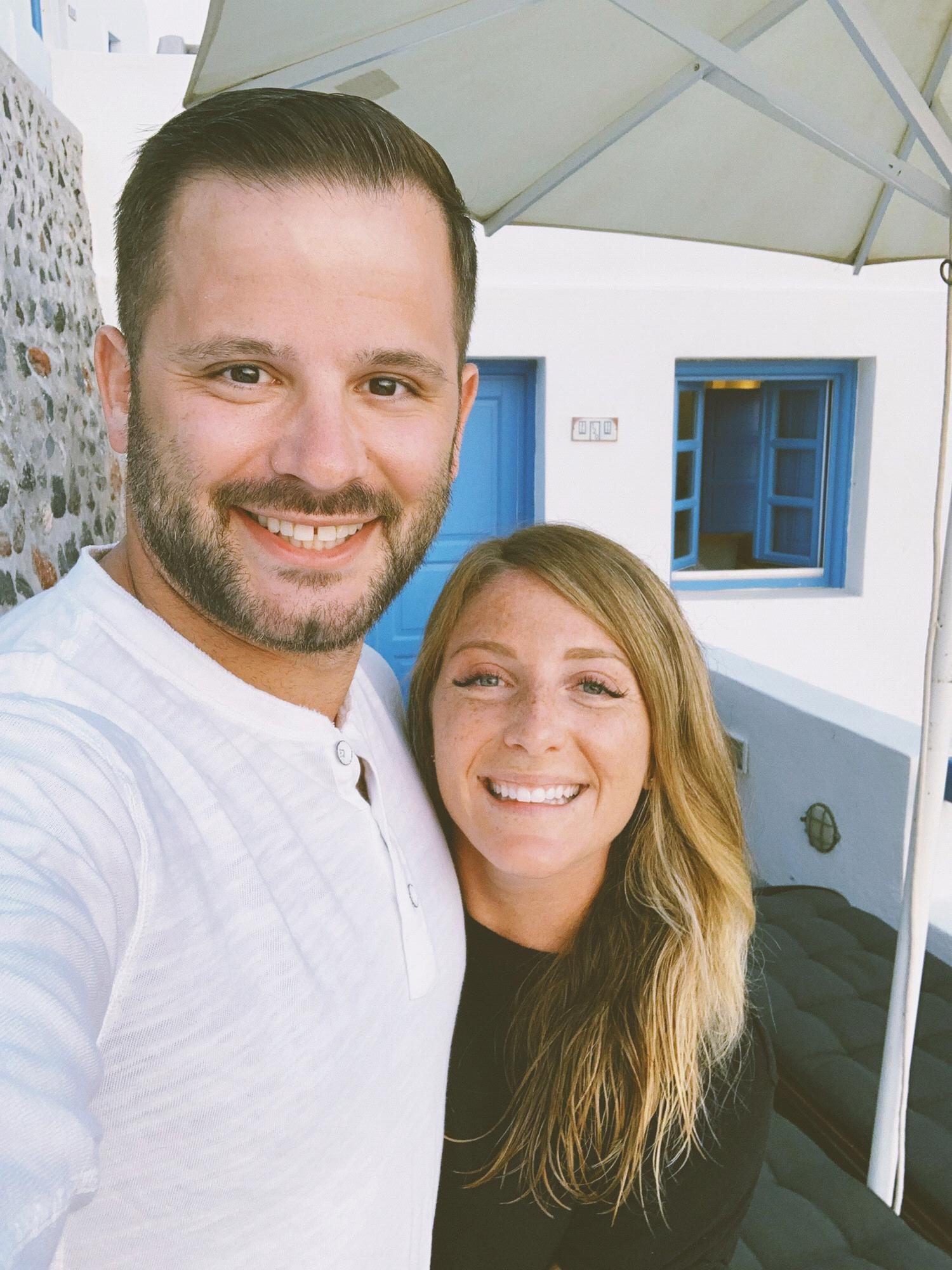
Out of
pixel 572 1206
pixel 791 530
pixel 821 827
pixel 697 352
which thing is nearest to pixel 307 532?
pixel 572 1206

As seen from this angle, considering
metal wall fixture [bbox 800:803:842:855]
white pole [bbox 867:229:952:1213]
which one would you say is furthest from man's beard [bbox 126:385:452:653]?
metal wall fixture [bbox 800:803:842:855]

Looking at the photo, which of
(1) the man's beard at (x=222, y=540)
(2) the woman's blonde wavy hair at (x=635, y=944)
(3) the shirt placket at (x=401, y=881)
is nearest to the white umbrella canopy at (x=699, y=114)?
(2) the woman's blonde wavy hair at (x=635, y=944)

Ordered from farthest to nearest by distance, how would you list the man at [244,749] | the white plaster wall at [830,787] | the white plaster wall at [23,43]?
the white plaster wall at [23,43] < the white plaster wall at [830,787] < the man at [244,749]

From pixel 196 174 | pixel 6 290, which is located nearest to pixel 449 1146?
pixel 196 174

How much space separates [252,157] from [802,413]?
5453 mm

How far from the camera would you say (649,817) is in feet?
5.29

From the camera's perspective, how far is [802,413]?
575 centimetres

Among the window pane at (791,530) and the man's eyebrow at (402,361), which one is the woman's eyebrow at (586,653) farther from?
the window pane at (791,530)

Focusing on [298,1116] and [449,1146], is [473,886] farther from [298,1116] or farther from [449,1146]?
[298,1116]

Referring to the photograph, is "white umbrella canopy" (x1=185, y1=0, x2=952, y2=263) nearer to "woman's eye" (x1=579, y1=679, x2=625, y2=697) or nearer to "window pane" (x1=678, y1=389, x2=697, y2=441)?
"woman's eye" (x1=579, y1=679, x2=625, y2=697)

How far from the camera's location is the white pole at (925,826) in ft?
5.51

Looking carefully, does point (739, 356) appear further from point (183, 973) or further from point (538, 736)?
point (183, 973)

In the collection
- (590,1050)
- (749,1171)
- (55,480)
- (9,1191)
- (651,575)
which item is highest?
(55,480)

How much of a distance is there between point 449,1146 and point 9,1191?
1010 millimetres
